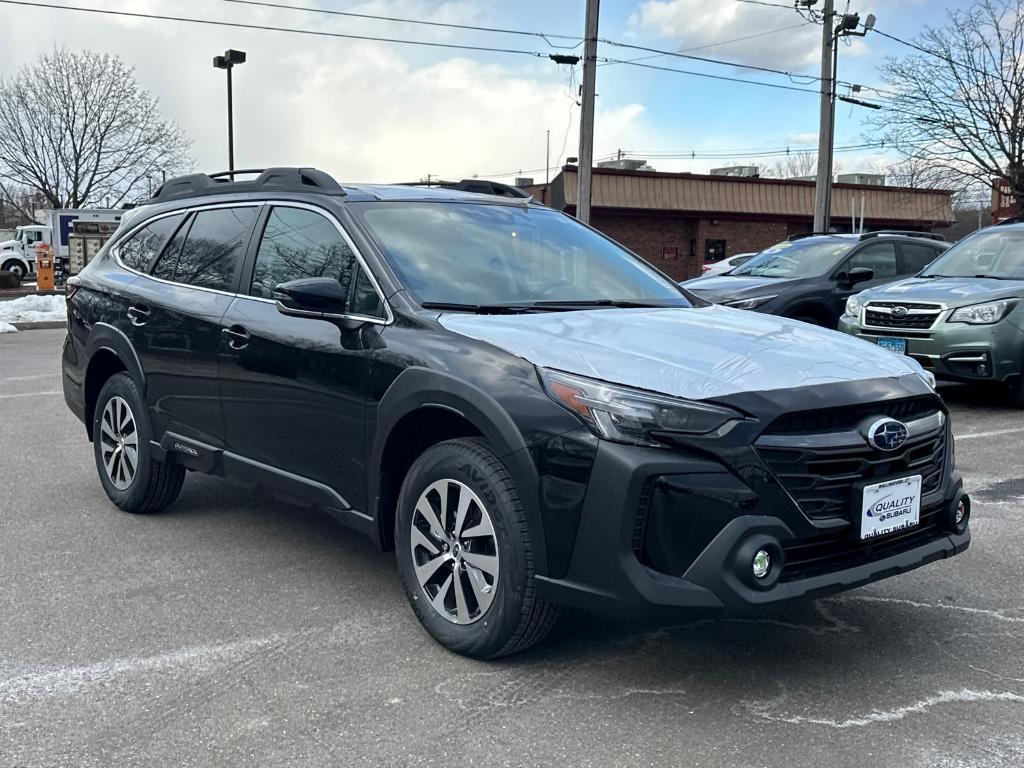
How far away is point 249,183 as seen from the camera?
4969mm

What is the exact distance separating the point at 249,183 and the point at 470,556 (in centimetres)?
243

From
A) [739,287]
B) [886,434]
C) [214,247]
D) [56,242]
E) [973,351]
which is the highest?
[56,242]

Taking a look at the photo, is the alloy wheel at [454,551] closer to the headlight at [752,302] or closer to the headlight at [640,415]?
the headlight at [640,415]

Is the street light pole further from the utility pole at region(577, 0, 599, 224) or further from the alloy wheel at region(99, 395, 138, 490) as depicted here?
the alloy wheel at region(99, 395, 138, 490)

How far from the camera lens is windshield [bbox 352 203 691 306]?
410 cm

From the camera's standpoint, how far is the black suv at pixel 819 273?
10.2 m

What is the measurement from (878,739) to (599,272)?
2.35 m

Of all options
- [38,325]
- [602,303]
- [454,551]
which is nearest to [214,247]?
[602,303]

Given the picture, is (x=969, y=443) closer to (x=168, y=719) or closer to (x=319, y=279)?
(x=319, y=279)

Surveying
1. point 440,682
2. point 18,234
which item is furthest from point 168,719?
point 18,234

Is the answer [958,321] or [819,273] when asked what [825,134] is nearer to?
[819,273]

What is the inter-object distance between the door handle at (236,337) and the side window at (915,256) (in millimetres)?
8978

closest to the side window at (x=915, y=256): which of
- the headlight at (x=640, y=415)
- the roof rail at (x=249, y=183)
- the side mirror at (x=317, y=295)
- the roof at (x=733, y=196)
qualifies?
the roof rail at (x=249, y=183)

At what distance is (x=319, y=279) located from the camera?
3973 mm
